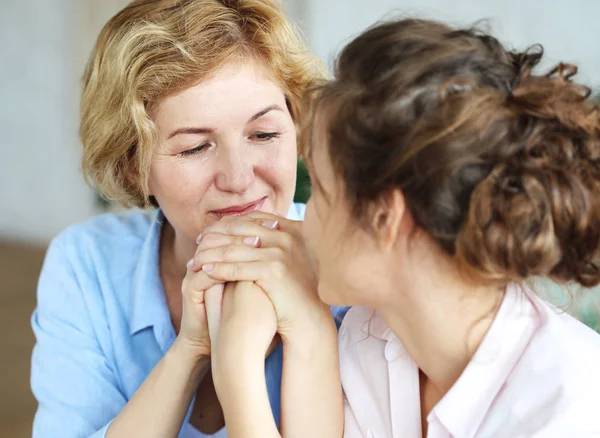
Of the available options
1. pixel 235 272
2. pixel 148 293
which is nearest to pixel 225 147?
pixel 235 272

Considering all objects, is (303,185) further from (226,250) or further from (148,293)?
(226,250)

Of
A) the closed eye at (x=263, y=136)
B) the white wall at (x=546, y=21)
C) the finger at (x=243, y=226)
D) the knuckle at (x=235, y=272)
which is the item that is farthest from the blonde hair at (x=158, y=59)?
the white wall at (x=546, y=21)

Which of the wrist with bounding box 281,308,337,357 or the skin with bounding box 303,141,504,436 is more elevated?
the skin with bounding box 303,141,504,436

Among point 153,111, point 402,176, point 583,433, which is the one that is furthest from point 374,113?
point 153,111

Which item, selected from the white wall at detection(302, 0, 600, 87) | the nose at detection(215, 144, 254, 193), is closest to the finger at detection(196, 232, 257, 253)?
the nose at detection(215, 144, 254, 193)

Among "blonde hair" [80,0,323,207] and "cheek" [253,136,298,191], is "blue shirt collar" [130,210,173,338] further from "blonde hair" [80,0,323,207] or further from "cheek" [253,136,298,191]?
"cheek" [253,136,298,191]

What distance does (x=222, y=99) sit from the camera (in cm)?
142

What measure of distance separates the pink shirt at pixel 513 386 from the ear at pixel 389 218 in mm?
216

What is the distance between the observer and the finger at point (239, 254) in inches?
51.5

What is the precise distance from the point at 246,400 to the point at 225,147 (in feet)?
1.68

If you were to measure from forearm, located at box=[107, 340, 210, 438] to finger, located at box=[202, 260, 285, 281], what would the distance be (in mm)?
177

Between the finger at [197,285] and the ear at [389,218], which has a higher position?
the ear at [389,218]

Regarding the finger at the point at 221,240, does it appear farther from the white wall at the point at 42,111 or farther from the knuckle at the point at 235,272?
the white wall at the point at 42,111

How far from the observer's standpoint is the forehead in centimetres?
141
